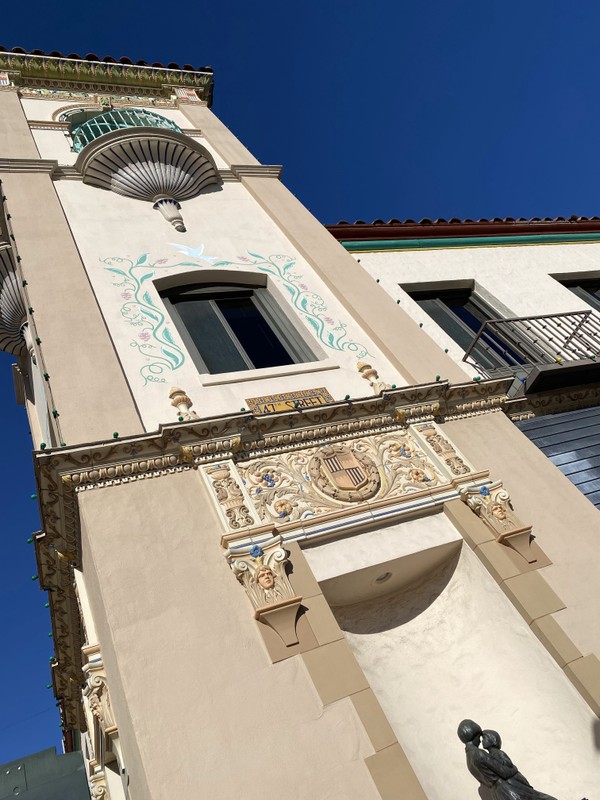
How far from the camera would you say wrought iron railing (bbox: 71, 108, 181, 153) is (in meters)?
11.4

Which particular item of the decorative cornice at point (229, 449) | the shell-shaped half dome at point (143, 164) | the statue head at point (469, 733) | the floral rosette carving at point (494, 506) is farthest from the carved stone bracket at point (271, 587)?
the shell-shaped half dome at point (143, 164)

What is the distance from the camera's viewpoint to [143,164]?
1022cm

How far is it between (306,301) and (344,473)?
11.3 feet

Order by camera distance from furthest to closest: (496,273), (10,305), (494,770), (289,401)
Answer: (496,273) < (10,305) < (289,401) < (494,770)

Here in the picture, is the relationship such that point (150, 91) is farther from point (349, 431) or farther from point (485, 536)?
point (485, 536)

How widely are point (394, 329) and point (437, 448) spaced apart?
236 cm

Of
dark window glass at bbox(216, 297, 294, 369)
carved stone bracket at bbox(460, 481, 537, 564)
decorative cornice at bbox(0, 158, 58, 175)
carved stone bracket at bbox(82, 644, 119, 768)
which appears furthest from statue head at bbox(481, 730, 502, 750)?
decorative cornice at bbox(0, 158, 58, 175)

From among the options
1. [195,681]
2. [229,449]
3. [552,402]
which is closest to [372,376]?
[229,449]

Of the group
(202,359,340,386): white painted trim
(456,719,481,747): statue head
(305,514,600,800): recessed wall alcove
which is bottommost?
(456,719,481,747): statue head

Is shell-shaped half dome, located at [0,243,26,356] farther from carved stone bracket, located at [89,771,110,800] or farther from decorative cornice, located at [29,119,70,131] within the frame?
carved stone bracket, located at [89,771,110,800]

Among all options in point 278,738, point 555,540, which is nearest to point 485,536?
point 555,540

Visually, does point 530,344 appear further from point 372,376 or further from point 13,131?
point 13,131

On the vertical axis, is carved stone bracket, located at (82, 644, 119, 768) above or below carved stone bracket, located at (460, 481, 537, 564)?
above

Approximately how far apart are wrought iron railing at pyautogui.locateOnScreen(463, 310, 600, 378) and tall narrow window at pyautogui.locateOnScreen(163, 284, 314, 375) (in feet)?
10.5
